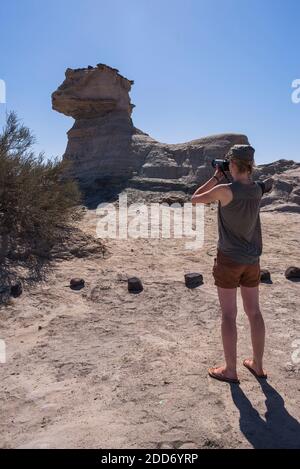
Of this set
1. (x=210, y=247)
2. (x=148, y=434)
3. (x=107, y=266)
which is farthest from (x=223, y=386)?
(x=210, y=247)

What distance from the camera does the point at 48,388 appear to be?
3.10m

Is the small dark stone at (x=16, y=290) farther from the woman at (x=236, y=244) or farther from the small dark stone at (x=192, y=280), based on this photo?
the woman at (x=236, y=244)

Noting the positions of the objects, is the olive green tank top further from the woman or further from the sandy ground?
the sandy ground

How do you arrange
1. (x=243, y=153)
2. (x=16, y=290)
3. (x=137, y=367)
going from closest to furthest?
(x=243, y=153), (x=137, y=367), (x=16, y=290)

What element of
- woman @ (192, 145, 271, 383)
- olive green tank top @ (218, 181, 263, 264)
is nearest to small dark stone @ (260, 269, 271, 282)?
woman @ (192, 145, 271, 383)

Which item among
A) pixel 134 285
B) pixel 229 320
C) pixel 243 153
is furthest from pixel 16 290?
pixel 243 153

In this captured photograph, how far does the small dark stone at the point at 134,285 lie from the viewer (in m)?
5.16

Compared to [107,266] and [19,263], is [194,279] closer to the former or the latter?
[107,266]

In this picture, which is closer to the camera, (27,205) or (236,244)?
(236,244)

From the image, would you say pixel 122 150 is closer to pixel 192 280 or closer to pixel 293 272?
pixel 192 280

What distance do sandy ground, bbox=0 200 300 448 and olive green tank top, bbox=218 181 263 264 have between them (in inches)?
36.1

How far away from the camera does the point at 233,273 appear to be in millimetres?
2875

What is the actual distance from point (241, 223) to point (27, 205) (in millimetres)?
4775

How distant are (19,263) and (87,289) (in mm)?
1262
